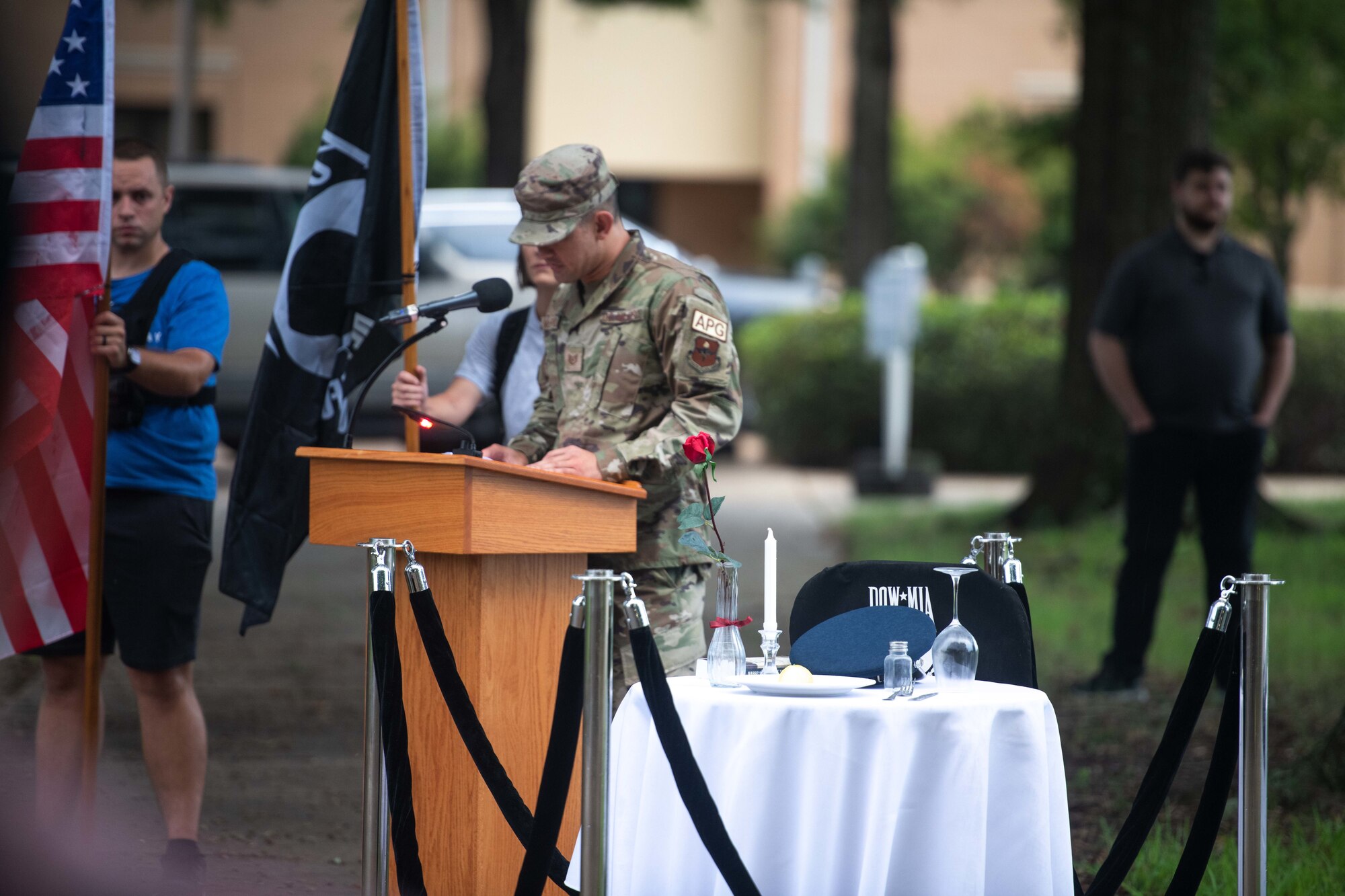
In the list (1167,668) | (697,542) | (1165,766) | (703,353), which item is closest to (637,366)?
(703,353)

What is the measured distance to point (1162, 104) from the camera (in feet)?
37.9

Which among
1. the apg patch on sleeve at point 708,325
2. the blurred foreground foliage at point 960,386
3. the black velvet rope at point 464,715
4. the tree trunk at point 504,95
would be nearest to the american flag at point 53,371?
the black velvet rope at point 464,715

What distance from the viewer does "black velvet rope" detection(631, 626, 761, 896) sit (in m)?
3.35

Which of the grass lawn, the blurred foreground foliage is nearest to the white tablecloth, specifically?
the grass lawn

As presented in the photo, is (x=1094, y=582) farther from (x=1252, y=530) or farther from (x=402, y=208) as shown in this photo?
(x=402, y=208)

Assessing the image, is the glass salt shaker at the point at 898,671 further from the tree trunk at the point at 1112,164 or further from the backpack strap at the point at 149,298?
the tree trunk at the point at 1112,164

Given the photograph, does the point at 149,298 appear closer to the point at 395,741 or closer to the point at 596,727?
the point at 395,741

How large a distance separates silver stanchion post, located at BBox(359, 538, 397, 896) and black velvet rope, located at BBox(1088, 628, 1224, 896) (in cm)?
159

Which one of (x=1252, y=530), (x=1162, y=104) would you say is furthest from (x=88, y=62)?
(x=1162, y=104)

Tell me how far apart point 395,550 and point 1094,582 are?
7144mm

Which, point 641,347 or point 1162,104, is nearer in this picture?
point 641,347

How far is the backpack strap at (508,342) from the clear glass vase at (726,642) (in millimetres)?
2029

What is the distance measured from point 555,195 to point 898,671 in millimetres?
1515

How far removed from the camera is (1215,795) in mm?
3883
